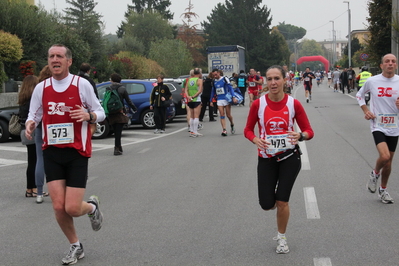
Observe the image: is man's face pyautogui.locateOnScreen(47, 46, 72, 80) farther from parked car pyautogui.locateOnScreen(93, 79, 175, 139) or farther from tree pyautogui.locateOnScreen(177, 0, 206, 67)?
tree pyautogui.locateOnScreen(177, 0, 206, 67)

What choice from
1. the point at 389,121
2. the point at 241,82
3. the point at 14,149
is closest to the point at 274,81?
the point at 389,121

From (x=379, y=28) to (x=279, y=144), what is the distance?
101 feet

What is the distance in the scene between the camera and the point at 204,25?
328 feet

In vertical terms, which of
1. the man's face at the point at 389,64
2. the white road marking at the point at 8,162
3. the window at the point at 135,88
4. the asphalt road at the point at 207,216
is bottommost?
the asphalt road at the point at 207,216

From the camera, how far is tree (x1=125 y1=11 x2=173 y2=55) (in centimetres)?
8300

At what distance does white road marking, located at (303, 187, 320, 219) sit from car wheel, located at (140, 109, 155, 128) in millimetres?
11022

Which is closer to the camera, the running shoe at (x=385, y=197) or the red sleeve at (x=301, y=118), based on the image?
the red sleeve at (x=301, y=118)

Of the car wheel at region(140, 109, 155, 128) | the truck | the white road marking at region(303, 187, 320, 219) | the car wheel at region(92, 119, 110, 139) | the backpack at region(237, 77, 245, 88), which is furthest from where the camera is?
the truck

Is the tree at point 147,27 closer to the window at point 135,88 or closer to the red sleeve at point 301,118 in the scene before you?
the window at point 135,88

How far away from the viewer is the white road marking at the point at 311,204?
6699 mm

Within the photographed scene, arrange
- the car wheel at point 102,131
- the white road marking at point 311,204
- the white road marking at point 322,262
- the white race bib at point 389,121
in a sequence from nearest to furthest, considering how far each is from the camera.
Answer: the white road marking at point 322,262, the white road marking at point 311,204, the white race bib at point 389,121, the car wheel at point 102,131

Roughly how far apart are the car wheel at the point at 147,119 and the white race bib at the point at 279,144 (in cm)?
1383

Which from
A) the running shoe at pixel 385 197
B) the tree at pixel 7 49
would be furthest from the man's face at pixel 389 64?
the tree at pixel 7 49

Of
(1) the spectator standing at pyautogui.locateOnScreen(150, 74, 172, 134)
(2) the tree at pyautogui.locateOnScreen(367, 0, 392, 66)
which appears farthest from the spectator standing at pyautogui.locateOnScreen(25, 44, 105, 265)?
(2) the tree at pyautogui.locateOnScreen(367, 0, 392, 66)
